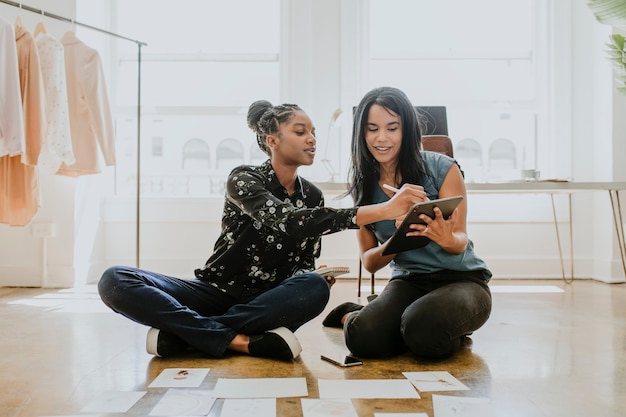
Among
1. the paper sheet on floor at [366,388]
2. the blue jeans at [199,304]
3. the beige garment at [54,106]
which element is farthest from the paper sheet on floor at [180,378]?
the beige garment at [54,106]

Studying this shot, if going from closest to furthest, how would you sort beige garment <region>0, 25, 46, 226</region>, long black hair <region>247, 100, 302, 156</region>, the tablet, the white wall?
the tablet, long black hair <region>247, 100, 302, 156</region>, beige garment <region>0, 25, 46, 226</region>, the white wall

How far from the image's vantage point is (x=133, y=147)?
4465 mm

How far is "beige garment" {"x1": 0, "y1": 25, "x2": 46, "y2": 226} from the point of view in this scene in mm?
3137

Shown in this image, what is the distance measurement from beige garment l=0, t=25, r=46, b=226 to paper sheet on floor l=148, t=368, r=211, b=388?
1.95 meters

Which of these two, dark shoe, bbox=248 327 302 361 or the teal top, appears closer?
dark shoe, bbox=248 327 302 361

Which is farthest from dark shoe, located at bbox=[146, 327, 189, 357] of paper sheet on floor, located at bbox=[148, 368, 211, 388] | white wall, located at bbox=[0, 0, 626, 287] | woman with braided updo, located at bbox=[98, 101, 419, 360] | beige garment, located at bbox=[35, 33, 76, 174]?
white wall, located at bbox=[0, 0, 626, 287]

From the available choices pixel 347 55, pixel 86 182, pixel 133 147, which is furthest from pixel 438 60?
pixel 86 182

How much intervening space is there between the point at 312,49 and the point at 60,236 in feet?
6.92

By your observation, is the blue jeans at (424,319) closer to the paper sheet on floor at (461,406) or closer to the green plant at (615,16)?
the paper sheet on floor at (461,406)

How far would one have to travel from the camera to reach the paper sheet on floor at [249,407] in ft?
4.15

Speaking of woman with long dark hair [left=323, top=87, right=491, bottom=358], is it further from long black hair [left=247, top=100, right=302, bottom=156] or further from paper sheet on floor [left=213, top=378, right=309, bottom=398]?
paper sheet on floor [left=213, top=378, right=309, bottom=398]

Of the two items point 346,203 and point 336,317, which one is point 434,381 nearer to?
point 336,317

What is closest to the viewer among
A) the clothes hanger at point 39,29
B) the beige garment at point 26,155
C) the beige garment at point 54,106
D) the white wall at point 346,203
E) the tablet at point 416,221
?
the tablet at point 416,221

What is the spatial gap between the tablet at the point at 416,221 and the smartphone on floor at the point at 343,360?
33 cm
